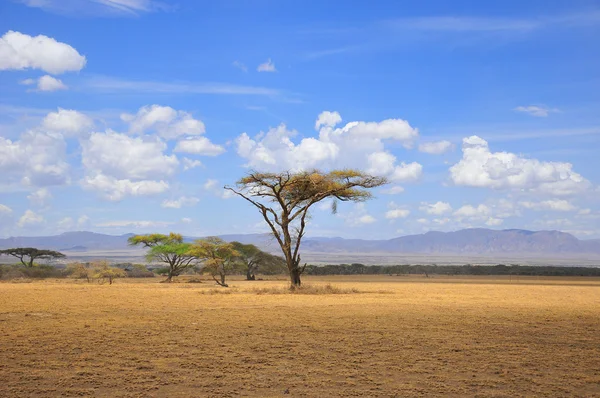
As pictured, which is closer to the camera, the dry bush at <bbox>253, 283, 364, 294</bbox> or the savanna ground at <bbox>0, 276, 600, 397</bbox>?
the savanna ground at <bbox>0, 276, 600, 397</bbox>

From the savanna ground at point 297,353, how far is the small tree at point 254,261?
37019 millimetres

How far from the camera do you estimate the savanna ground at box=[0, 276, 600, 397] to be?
934cm

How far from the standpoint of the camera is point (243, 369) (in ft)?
34.4

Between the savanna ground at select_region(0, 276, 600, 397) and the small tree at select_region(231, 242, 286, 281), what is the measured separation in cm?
3702

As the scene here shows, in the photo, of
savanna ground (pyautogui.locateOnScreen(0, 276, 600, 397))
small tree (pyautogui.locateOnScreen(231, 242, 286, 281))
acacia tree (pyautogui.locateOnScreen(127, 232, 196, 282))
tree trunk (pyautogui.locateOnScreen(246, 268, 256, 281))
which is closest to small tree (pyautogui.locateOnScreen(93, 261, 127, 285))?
acacia tree (pyautogui.locateOnScreen(127, 232, 196, 282))

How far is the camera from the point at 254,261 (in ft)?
189

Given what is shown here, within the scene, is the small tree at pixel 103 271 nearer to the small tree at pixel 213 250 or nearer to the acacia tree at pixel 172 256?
the acacia tree at pixel 172 256

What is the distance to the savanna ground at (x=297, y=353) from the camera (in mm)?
9344

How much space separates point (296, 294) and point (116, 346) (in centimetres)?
1726

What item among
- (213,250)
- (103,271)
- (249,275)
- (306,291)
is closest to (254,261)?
(249,275)

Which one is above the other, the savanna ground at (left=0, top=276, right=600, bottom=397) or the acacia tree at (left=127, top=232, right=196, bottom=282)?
the acacia tree at (left=127, top=232, right=196, bottom=282)

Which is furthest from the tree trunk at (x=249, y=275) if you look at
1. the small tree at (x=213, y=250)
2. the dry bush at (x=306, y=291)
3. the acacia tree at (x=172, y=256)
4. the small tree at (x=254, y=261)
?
the dry bush at (x=306, y=291)

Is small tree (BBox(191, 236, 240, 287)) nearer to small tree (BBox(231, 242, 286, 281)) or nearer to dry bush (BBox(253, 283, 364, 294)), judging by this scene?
small tree (BBox(231, 242, 286, 281))

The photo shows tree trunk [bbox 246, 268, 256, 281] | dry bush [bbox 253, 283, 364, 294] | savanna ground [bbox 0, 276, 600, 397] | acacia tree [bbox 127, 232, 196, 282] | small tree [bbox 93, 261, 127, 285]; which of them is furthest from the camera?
tree trunk [bbox 246, 268, 256, 281]
